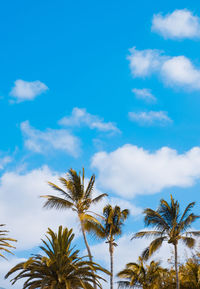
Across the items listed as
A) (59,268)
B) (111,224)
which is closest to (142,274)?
(111,224)

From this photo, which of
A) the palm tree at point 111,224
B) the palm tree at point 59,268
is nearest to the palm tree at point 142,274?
the palm tree at point 111,224

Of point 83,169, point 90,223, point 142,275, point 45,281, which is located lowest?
point 45,281

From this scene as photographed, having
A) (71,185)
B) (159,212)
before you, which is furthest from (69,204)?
(159,212)

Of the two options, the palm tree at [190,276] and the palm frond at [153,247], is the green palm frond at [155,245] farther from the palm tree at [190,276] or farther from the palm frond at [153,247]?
the palm tree at [190,276]

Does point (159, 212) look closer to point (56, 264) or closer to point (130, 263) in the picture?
point (130, 263)

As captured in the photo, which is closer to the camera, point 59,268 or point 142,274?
point 59,268

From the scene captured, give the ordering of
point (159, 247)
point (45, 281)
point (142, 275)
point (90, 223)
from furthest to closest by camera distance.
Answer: point (142, 275)
point (159, 247)
point (90, 223)
point (45, 281)

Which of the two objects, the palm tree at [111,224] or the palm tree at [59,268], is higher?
the palm tree at [111,224]

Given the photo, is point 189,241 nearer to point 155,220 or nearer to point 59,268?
point 155,220

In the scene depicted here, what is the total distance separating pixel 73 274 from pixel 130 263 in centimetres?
1731

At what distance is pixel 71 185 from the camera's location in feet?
112

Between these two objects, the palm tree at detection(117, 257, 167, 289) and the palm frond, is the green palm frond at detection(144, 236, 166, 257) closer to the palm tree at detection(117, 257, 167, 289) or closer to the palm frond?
the palm frond

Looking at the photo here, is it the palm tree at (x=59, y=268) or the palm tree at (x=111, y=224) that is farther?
the palm tree at (x=111, y=224)

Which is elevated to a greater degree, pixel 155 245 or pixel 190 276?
pixel 155 245
